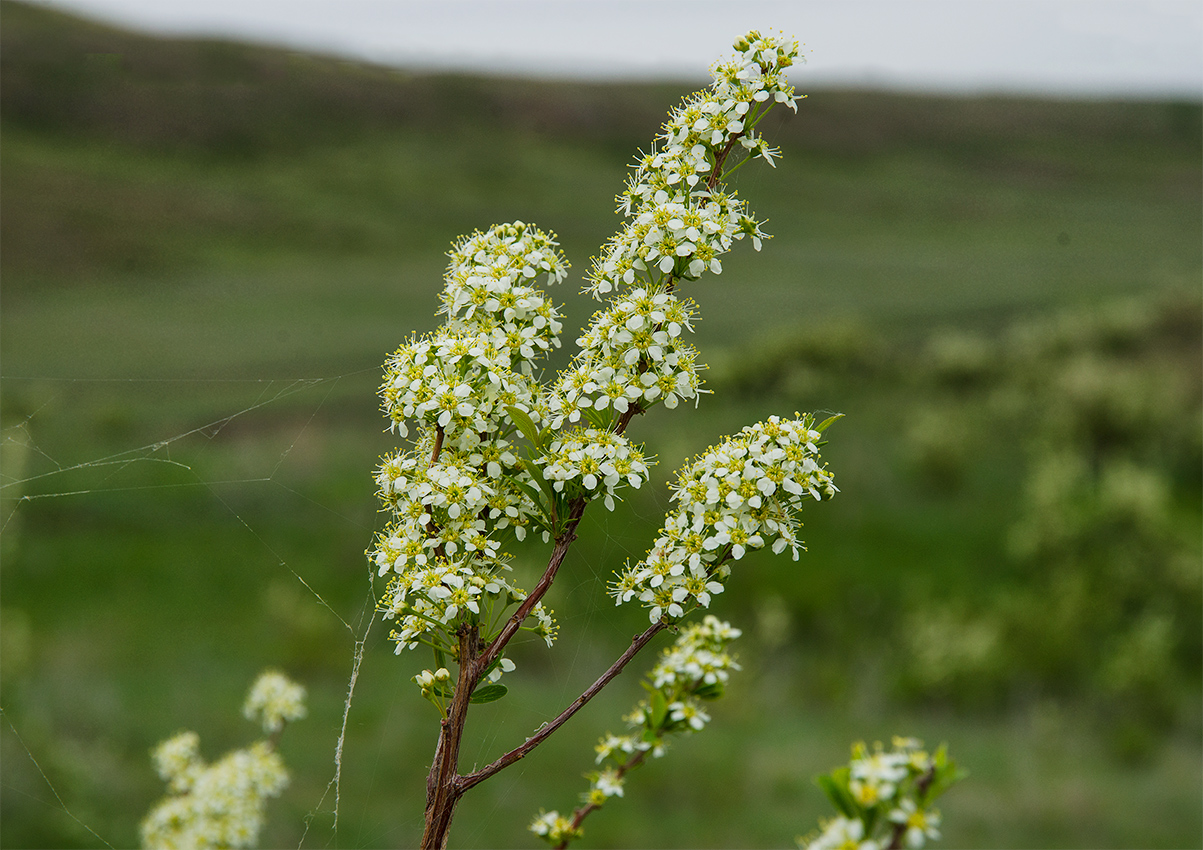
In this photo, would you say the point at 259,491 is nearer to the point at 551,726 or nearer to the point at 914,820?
Answer: the point at 551,726

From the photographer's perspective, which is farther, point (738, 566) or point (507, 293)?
point (738, 566)

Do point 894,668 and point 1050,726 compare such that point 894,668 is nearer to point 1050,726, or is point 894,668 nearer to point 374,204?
point 1050,726

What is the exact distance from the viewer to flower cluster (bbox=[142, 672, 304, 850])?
288 centimetres

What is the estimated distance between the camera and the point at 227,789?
2.90 metres

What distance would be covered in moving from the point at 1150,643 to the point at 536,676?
10.1 meters

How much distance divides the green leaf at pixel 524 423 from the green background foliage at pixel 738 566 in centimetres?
61

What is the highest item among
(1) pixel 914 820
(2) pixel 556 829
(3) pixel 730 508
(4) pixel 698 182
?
(4) pixel 698 182

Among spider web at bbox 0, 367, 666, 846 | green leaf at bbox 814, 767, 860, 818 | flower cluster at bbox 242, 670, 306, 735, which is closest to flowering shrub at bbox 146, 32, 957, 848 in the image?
green leaf at bbox 814, 767, 860, 818

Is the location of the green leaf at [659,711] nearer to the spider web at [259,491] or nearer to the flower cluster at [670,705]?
the flower cluster at [670,705]

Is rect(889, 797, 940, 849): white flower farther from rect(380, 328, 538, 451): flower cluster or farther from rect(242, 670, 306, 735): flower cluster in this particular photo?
rect(242, 670, 306, 735): flower cluster

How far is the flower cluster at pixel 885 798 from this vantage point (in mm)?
1045

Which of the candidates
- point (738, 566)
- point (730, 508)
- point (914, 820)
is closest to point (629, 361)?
point (730, 508)

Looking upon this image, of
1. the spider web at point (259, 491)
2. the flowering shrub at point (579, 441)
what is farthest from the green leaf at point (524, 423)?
the spider web at point (259, 491)

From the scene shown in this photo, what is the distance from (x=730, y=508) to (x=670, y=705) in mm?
607
